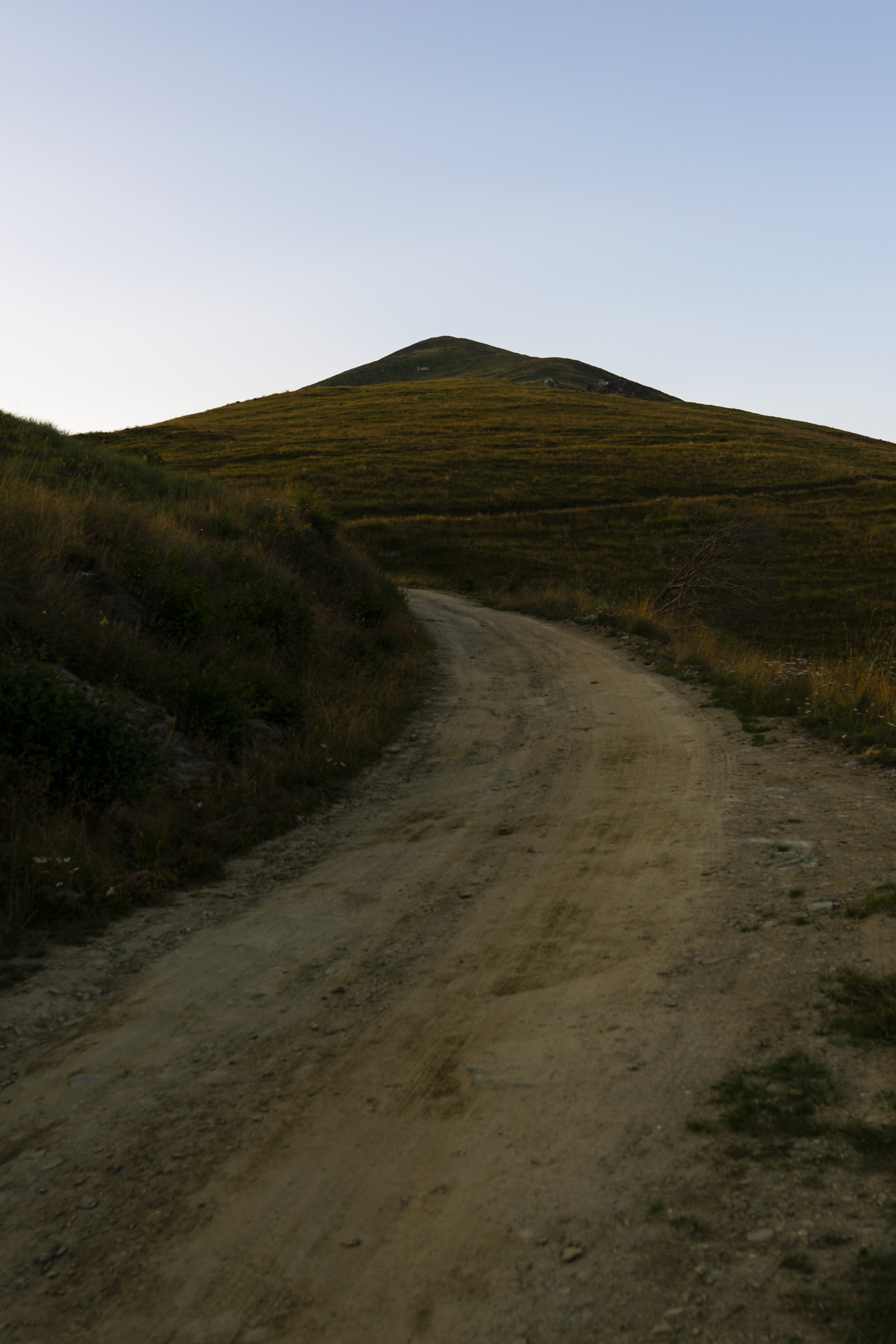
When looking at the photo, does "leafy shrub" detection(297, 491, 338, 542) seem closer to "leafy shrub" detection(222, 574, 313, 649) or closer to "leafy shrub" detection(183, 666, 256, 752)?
"leafy shrub" detection(222, 574, 313, 649)

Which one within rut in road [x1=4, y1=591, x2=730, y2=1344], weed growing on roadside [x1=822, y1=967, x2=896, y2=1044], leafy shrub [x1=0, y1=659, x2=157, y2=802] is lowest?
rut in road [x1=4, y1=591, x2=730, y2=1344]

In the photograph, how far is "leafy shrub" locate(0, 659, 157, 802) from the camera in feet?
22.5

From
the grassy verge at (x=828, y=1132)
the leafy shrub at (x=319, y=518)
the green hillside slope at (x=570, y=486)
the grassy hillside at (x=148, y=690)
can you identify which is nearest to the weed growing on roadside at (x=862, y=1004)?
the grassy verge at (x=828, y=1132)

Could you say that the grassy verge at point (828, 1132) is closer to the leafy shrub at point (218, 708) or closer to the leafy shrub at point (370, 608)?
the leafy shrub at point (218, 708)

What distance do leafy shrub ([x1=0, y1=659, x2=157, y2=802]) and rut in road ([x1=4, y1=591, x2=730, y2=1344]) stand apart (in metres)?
1.85

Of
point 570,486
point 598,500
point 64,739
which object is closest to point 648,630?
point 64,739

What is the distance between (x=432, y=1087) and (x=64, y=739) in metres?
4.61

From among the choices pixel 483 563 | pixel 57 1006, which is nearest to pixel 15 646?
pixel 57 1006

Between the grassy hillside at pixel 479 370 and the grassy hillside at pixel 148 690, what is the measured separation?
98.0 meters

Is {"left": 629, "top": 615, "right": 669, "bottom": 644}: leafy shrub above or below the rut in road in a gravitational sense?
above

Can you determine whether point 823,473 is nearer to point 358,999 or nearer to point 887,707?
point 887,707

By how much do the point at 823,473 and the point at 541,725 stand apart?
172 ft

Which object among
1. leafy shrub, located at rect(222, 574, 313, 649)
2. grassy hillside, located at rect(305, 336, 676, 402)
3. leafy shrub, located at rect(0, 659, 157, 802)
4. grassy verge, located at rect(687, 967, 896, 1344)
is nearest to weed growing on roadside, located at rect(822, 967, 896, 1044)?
grassy verge, located at rect(687, 967, 896, 1344)

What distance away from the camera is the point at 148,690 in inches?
352
